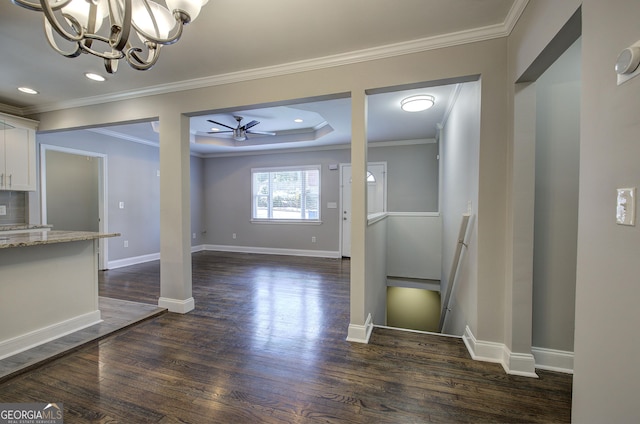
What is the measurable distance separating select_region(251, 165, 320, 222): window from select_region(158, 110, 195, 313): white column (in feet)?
11.0

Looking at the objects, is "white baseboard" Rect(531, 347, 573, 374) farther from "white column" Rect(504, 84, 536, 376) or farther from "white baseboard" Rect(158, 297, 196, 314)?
"white baseboard" Rect(158, 297, 196, 314)

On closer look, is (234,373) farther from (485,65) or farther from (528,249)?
(485,65)

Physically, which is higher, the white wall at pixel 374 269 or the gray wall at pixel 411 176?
the gray wall at pixel 411 176

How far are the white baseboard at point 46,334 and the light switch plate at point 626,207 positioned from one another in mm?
3703

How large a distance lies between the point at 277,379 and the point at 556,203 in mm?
2309

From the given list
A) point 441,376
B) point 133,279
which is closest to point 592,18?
point 441,376

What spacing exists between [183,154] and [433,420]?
3159 millimetres

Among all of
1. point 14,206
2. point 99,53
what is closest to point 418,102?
point 99,53

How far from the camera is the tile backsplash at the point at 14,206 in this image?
361 cm

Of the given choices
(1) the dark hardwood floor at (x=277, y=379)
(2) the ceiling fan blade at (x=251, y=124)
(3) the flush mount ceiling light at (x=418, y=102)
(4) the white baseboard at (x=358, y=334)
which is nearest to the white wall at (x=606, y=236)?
(1) the dark hardwood floor at (x=277, y=379)

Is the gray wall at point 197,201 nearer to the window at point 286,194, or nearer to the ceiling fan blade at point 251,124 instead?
the window at point 286,194

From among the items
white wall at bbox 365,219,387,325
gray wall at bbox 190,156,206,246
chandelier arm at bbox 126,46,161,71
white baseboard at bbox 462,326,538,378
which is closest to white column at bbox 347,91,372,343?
white wall at bbox 365,219,387,325

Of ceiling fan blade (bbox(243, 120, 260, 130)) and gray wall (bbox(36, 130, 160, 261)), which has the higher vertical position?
ceiling fan blade (bbox(243, 120, 260, 130))

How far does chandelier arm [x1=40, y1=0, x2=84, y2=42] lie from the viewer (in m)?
1.09
